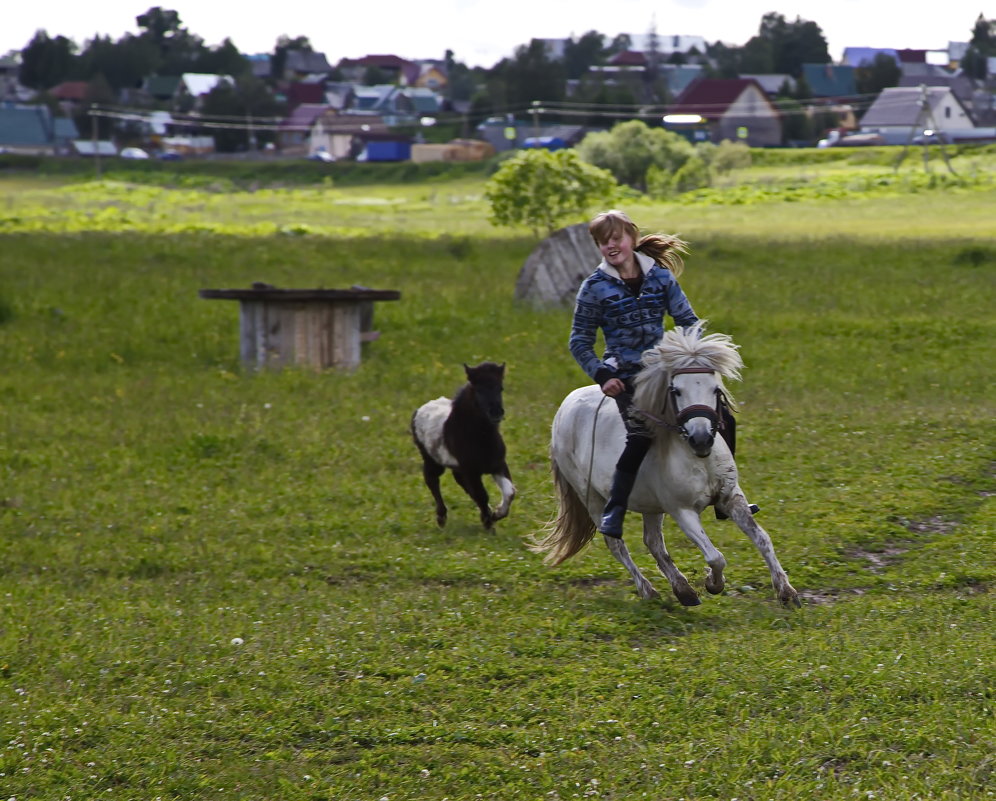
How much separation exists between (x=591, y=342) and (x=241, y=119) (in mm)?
132470

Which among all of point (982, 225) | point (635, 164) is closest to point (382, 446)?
point (982, 225)

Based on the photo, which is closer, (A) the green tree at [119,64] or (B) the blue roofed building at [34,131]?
(B) the blue roofed building at [34,131]

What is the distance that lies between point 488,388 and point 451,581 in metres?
2.21

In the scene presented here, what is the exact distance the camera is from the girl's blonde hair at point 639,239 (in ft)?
27.5

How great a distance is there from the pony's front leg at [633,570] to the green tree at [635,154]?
66258 millimetres

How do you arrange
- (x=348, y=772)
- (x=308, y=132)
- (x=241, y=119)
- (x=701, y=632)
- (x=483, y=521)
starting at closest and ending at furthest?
(x=348, y=772) < (x=701, y=632) < (x=483, y=521) < (x=241, y=119) < (x=308, y=132)

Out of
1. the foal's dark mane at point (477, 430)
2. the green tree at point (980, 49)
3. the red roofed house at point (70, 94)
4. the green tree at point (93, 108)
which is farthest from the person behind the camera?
the green tree at point (980, 49)

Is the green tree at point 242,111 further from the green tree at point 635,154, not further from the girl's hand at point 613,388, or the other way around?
the girl's hand at point 613,388

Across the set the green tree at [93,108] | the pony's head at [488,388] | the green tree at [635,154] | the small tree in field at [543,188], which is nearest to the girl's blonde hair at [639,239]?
the pony's head at [488,388]

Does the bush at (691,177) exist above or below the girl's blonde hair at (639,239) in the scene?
below

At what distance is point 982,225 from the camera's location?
4159cm

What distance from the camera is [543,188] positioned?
38250 millimetres

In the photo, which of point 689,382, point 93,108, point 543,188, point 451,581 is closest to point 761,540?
point 689,382

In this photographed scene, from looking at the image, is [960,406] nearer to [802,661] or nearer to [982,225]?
[802,661]
